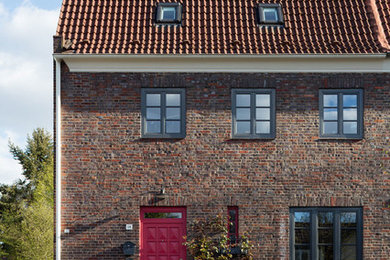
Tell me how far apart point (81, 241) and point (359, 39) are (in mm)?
9288

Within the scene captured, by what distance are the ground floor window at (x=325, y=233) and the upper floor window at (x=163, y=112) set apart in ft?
12.6

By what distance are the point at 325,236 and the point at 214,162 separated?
3563mm

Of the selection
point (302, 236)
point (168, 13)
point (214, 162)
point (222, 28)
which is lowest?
point (302, 236)

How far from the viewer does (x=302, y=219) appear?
12.8m

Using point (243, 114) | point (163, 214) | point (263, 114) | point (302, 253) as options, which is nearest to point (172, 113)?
point (243, 114)

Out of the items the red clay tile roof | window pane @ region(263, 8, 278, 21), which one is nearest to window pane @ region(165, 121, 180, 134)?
the red clay tile roof

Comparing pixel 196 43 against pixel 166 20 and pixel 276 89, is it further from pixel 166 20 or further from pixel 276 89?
pixel 276 89

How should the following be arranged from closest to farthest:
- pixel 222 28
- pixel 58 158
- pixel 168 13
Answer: pixel 58 158 < pixel 222 28 < pixel 168 13

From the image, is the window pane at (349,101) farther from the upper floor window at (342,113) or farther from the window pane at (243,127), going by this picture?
the window pane at (243,127)

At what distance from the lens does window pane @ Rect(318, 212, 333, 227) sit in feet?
42.0

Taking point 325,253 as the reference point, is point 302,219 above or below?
above

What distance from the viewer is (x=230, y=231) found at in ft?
42.0

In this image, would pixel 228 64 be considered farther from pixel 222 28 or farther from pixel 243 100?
pixel 222 28

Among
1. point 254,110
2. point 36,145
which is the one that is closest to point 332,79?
point 254,110
